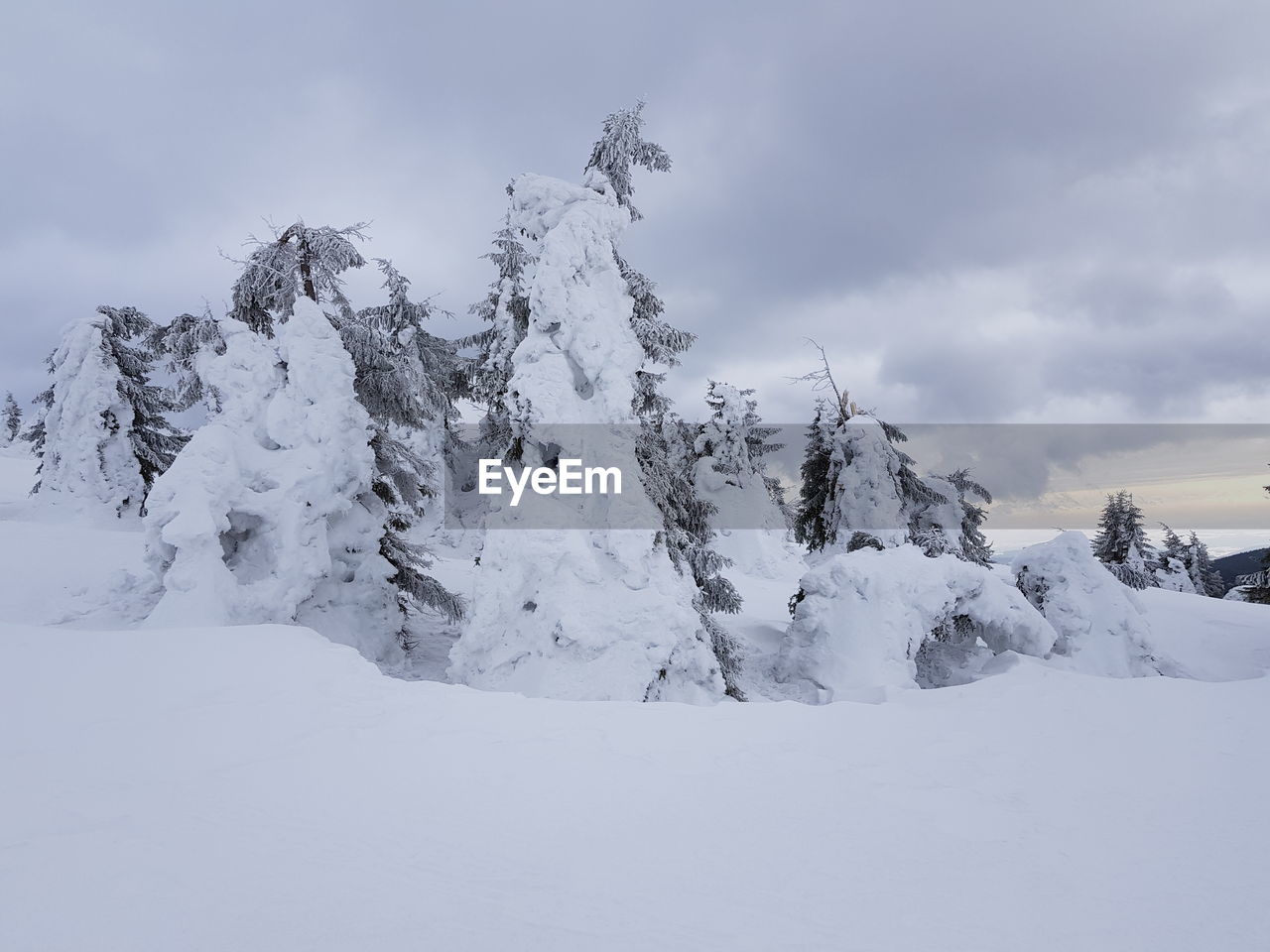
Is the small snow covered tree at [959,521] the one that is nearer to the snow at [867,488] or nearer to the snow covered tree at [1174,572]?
the snow at [867,488]

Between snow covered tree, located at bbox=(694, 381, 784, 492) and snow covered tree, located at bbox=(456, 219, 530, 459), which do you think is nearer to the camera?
snow covered tree, located at bbox=(456, 219, 530, 459)

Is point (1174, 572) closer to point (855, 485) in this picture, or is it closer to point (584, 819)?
point (855, 485)

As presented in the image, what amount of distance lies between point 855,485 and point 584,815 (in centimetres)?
1393

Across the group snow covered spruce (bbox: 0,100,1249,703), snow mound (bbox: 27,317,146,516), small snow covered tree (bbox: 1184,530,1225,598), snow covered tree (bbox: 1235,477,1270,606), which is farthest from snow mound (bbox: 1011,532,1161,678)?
small snow covered tree (bbox: 1184,530,1225,598)

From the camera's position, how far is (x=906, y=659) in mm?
10680

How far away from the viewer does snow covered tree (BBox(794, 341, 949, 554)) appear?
15.7 meters

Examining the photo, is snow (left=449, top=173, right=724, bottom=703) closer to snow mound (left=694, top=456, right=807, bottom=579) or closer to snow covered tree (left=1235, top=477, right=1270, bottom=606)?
snow covered tree (left=1235, top=477, right=1270, bottom=606)

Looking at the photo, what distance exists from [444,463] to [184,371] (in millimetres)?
13023

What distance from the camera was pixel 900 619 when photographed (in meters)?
10.8

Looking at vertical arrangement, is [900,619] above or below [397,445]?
below

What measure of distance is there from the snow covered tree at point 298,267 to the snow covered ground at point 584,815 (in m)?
8.48

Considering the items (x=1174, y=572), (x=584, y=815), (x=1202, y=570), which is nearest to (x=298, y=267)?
(x=584, y=815)

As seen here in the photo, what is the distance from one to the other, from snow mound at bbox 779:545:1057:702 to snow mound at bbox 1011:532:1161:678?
1156mm

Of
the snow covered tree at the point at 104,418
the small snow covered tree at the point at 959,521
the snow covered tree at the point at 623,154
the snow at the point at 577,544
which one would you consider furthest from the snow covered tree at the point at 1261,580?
the snow covered tree at the point at 104,418
